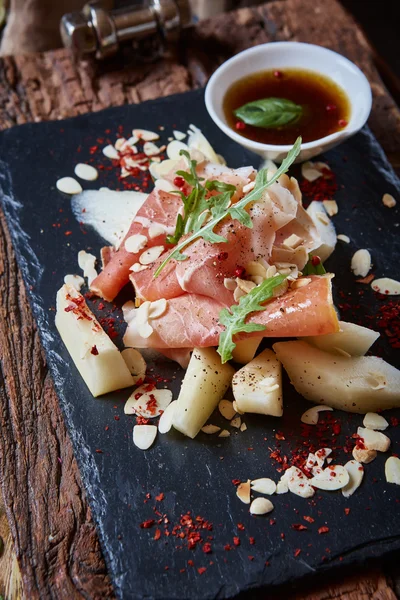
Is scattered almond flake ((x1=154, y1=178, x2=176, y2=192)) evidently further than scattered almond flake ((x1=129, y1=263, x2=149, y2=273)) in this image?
Yes

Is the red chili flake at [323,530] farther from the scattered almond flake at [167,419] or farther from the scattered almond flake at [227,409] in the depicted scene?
the scattered almond flake at [167,419]

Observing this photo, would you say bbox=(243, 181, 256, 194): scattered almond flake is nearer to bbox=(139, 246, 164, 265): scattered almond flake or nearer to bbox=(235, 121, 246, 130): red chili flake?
bbox=(139, 246, 164, 265): scattered almond flake

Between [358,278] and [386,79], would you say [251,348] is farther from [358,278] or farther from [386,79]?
[386,79]

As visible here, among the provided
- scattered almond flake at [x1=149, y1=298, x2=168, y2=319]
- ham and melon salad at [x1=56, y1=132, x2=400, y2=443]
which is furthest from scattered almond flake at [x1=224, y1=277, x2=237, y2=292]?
scattered almond flake at [x1=149, y1=298, x2=168, y2=319]

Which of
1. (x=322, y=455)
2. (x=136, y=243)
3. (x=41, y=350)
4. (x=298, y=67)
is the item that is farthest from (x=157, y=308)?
(x=298, y=67)

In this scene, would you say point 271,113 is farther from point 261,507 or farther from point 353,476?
point 261,507

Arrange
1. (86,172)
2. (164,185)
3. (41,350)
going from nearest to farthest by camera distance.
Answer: (41,350) → (164,185) → (86,172)

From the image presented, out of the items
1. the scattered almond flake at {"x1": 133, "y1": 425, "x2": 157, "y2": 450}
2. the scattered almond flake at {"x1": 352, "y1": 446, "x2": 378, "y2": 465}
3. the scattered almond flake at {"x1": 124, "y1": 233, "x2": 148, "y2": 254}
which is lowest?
the scattered almond flake at {"x1": 352, "y1": 446, "x2": 378, "y2": 465}
